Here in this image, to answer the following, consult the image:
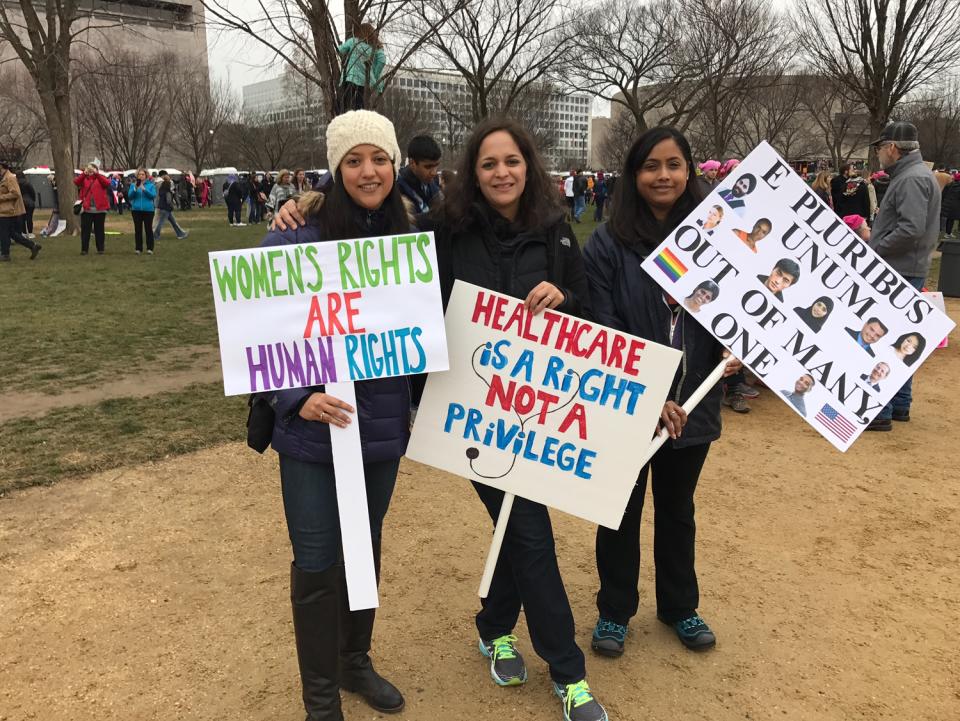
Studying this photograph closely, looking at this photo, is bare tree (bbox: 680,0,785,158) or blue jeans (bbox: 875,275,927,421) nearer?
blue jeans (bbox: 875,275,927,421)

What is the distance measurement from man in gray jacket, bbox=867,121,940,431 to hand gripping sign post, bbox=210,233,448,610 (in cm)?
470

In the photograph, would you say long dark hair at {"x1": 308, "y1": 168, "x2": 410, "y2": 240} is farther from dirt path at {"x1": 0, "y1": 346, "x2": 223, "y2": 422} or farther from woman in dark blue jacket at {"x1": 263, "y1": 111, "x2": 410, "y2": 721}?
dirt path at {"x1": 0, "y1": 346, "x2": 223, "y2": 422}

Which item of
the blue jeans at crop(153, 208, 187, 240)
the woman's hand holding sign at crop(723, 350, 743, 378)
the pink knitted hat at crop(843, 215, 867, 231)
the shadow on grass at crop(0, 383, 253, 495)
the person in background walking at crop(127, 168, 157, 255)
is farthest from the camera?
the blue jeans at crop(153, 208, 187, 240)

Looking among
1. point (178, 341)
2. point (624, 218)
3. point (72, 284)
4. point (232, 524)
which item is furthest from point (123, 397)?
point (72, 284)

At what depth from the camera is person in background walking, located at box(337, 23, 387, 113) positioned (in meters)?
6.72

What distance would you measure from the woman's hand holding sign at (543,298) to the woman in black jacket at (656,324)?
0.35 metres

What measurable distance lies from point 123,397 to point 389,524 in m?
3.37

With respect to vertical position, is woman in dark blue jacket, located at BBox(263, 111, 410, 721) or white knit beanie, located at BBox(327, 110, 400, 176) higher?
white knit beanie, located at BBox(327, 110, 400, 176)

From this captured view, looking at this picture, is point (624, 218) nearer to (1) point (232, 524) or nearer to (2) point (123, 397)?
(1) point (232, 524)

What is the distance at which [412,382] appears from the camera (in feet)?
9.15

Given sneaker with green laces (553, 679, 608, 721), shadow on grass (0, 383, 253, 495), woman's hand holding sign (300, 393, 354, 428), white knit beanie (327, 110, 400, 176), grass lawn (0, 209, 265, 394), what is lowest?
sneaker with green laces (553, 679, 608, 721)

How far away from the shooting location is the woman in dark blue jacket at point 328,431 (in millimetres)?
2355

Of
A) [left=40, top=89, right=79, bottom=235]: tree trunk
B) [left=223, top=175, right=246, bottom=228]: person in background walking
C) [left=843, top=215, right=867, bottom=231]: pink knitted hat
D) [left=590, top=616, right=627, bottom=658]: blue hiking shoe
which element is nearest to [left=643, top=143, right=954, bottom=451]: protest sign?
[left=590, top=616, right=627, bottom=658]: blue hiking shoe

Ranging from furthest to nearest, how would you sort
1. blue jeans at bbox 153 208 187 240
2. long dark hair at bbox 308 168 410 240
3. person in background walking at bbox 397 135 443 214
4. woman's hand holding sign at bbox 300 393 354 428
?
1. blue jeans at bbox 153 208 187 240
2. person in background walking at bbox 397 135 443 214
3. long dark hair at bbox 308 168 410 240
4. woman's hand holding sign at bbox 300 393 354 428
